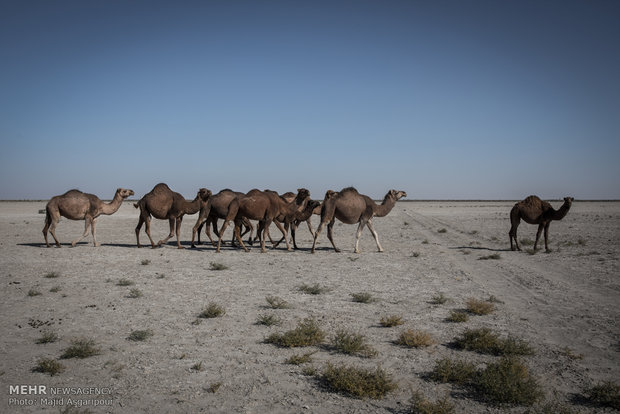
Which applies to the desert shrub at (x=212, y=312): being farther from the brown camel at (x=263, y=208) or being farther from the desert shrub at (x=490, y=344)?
the brown camel at (x=263, y=208)

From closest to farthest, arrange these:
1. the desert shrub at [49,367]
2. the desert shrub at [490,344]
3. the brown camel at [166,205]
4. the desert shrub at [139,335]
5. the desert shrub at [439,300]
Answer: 1. the desert shrub at [49,367]
2. the desert shrub at [490,344]
3. the desert shrub at [139,335]
4. the desert shrub at [439,300]
5. the brown camel at [166,205]

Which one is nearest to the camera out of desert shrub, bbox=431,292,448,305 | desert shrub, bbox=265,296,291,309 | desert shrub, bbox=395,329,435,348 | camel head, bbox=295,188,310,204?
desert shrub, bbox=395,329,435,348

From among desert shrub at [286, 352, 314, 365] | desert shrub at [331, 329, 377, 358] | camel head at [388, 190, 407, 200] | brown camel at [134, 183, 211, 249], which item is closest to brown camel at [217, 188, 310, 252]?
brown camel at [134, 183, 211, 249]

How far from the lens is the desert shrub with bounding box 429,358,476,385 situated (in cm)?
511

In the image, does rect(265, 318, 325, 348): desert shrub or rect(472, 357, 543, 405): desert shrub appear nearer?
rect(472, 357, 543, 405): desert shrub

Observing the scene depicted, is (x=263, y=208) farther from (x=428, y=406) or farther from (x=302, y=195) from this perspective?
(x=428, y=406)

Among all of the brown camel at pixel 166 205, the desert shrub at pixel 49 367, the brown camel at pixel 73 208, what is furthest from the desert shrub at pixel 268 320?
the brown camel at pixel 73 208

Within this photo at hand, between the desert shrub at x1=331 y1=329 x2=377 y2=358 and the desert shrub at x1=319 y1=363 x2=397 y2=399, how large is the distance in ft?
2.11

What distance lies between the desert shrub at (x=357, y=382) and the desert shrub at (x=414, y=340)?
115 cm

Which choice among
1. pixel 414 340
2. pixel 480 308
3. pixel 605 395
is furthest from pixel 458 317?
pixel 605 395

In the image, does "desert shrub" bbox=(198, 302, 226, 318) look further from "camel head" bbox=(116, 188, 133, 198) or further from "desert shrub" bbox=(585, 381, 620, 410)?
"camel head" bbox=(116, 188, 133, 198)

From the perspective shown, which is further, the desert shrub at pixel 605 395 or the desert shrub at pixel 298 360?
the desert shrub at pixel 298 360

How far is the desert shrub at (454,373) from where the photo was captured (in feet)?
16.8

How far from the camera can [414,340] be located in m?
6.25
